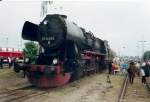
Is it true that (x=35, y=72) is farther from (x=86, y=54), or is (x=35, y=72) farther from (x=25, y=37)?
(x=86, y=54)

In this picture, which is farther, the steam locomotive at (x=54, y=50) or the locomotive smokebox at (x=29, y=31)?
the locomotive smokebox at (x=29, y=31)

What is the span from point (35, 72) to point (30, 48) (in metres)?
20.9

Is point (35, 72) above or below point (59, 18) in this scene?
below

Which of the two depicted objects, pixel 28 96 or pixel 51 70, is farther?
pixel 51 70

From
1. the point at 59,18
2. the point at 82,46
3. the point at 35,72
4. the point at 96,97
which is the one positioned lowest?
the point at 96,97

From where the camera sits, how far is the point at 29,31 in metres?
19.6

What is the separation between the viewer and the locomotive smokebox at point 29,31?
1917 cm

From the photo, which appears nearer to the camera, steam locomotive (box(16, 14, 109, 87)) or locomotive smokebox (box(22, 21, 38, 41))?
steam locomotive (box(16, 14, 109, 87))

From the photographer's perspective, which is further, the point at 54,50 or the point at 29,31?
the point at 29,31

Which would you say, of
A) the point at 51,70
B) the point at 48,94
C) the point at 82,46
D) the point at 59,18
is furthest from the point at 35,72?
the point at 82,46

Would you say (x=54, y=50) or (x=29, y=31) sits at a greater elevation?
(x=29, y=31)

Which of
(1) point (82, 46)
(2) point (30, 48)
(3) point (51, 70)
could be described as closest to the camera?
(3) point (51, 70)

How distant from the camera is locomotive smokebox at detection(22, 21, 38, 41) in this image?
62.9ft

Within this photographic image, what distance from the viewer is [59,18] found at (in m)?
18.8
